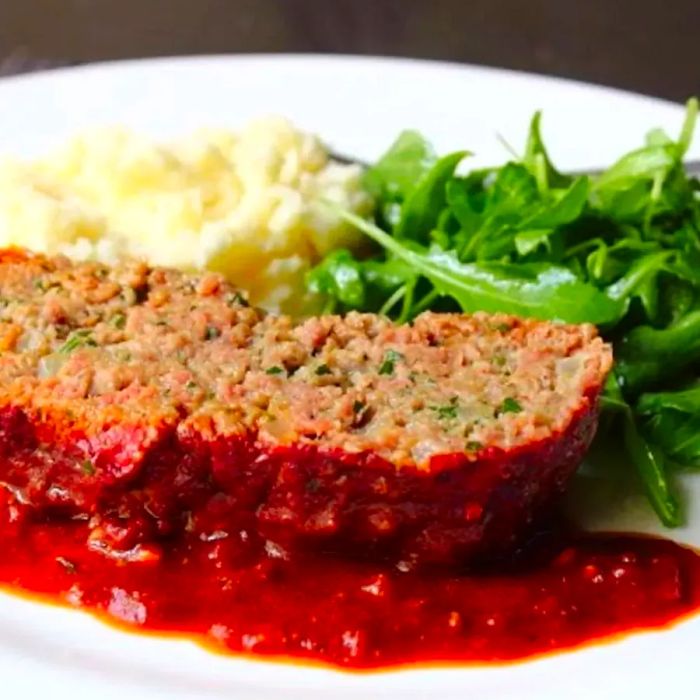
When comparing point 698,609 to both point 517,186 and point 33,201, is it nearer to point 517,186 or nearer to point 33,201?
point 517,186

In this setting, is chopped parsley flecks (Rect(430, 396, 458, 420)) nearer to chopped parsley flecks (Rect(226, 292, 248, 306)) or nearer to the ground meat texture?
the ground meat texture

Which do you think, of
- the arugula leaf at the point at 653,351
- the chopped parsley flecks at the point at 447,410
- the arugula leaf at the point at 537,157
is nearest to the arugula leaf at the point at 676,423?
the arugula leaf at the point at 653,351

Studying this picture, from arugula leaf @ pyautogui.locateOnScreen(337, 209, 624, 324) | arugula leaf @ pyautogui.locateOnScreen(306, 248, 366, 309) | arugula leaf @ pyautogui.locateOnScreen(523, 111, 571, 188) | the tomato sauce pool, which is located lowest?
the tomato sauce pool

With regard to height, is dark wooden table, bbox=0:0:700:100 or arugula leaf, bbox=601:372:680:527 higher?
dark wooden table, bbox=0:0:700:100

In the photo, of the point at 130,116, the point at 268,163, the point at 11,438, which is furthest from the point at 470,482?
the point at 130,116

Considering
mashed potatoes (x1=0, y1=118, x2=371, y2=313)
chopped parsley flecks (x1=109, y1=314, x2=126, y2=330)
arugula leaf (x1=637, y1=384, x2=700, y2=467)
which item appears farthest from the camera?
mashed potatoes (x1=0, y1=118, x2=371, y2=313)

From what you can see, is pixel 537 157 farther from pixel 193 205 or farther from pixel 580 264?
pixel 193 205

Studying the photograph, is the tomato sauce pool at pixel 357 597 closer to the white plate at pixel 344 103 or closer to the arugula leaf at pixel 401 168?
the arugula leaf at pixel 401 168

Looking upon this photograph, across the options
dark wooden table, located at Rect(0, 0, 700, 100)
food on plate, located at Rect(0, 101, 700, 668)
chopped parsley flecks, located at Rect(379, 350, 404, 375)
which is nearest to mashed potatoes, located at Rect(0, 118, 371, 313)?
food on plate, located at Rect(0, 101, 700, 668)
